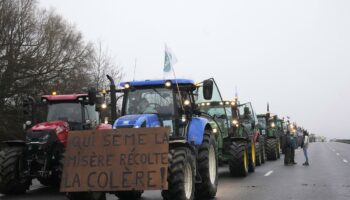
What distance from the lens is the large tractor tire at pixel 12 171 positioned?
37.7ft

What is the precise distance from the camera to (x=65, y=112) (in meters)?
13.2

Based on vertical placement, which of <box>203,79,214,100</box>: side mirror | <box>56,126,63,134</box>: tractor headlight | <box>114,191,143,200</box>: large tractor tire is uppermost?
<box>203,79,214,100</box>: side mirror

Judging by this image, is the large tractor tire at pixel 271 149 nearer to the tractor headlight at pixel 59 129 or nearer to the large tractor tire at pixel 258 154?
the large tractor tire at pixel 258 154

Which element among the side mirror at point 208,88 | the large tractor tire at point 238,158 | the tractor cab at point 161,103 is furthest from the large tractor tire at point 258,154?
the side mirror at point 208,88

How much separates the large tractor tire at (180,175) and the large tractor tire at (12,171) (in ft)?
14.6

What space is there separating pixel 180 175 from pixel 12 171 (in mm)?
4725

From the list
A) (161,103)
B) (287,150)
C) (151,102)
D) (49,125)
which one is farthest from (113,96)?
(287,150)

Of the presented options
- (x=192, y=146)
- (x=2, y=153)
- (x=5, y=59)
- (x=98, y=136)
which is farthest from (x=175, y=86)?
(x=5, y=59)

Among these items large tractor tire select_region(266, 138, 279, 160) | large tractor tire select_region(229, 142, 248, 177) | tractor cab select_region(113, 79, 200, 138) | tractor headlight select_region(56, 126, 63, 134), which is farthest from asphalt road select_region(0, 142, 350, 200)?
large tractor tire select_region(266, 138, 279, 160)

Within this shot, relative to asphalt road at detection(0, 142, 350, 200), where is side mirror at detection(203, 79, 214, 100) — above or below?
above

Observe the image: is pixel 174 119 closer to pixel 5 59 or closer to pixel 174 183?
pixel 174 183

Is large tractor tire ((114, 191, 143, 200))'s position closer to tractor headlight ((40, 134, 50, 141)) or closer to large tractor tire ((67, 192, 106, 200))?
large tractor tire ((67, 192, 106, 200))

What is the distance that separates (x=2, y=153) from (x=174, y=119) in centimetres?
434

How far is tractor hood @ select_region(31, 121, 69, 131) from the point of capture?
12.2m
